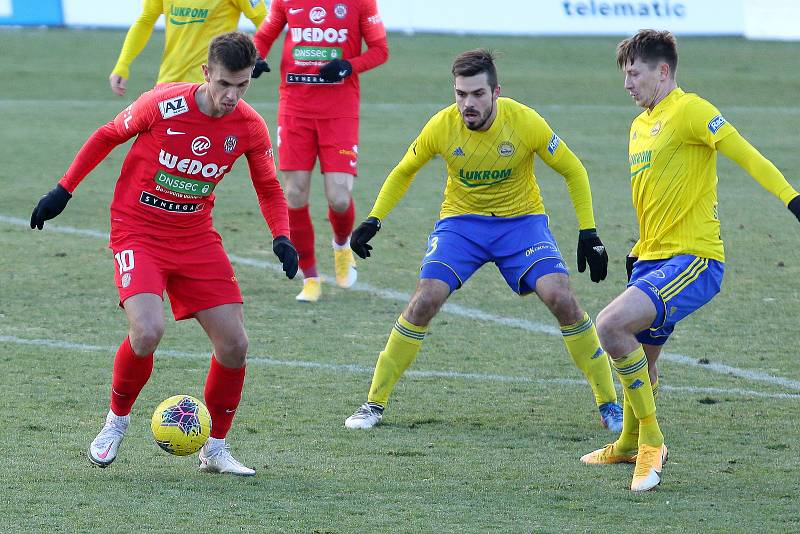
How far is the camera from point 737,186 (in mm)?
14297

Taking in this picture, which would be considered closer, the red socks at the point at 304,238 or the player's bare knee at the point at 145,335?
the player's bare knee at the point at 145,335

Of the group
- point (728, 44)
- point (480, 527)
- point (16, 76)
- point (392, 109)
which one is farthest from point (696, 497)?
point (728, 44)

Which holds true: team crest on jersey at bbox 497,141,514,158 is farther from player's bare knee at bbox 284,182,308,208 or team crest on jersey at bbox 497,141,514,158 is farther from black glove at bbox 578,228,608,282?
player's bare knee at bbox 284,182,308,208

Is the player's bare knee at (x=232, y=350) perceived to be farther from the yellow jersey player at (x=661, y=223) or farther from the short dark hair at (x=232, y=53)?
the yellow jersey player at (x=661, y=223)

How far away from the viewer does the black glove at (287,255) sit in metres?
5.93

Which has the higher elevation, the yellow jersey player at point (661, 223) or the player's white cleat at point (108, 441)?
the yellow jersey player at point (661, 223)

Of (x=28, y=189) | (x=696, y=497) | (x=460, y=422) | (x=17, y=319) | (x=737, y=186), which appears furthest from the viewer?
(x=737, y=186)

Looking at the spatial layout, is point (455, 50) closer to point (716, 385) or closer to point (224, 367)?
point (716, 385)

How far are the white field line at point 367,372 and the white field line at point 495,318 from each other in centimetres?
31

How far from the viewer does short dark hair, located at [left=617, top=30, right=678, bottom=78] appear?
6.09 m

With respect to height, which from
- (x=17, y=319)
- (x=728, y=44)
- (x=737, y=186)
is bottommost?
(x=728, y=44)

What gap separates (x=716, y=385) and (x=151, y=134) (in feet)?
11.2

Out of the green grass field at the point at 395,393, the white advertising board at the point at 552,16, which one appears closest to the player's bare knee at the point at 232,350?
the green grass field at the point at 395,393

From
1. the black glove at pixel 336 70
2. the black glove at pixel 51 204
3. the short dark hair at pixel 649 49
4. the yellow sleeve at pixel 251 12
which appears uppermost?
the short dark hair at pixel 649 49
